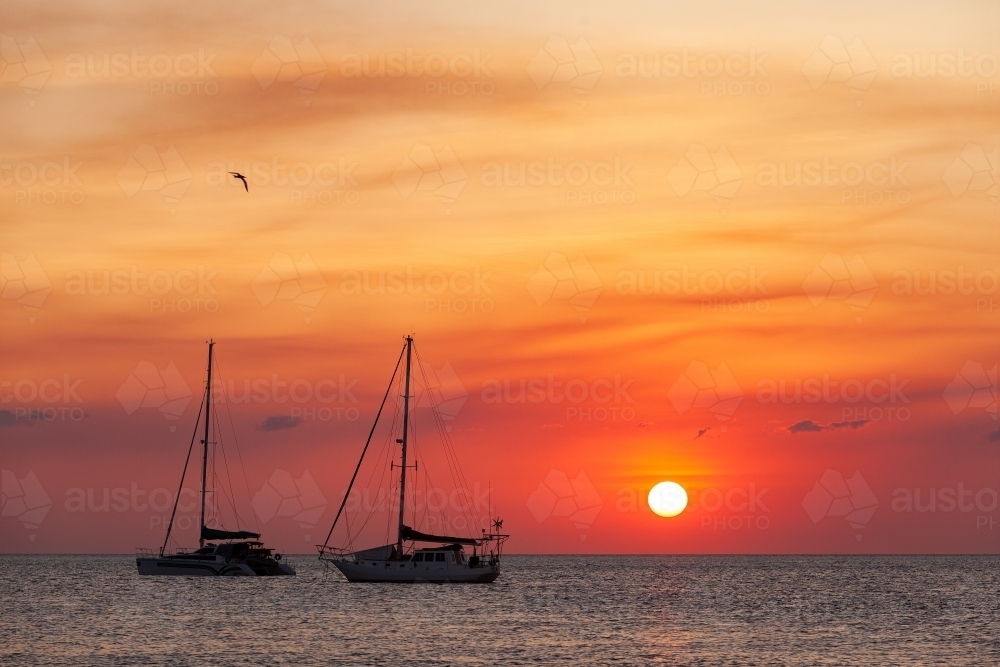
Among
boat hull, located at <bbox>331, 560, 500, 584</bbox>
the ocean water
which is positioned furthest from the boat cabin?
the ocean water

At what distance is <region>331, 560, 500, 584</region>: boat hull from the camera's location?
115 meters

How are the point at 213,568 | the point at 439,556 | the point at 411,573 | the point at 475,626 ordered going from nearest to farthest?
the point at 475,626 < the point at 411,573 < the point at 439,556 < the point at 213,568

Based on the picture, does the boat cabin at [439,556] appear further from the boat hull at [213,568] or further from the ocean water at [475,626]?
the boat hull at [213,568]

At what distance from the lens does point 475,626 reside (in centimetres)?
9100

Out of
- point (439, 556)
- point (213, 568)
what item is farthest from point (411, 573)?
point (213, 568)

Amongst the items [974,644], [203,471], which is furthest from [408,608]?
[974,644]

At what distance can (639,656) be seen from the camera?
72.7m

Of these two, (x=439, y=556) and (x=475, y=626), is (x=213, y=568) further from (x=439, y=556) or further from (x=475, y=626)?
(x=475, y=626)

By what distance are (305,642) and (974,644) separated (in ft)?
139

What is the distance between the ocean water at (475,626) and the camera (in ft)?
237

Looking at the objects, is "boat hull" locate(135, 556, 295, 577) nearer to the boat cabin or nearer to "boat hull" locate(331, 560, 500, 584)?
"boat hull" locate(331, 560, 500, 584)

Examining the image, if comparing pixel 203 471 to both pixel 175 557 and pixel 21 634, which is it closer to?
pixel 175 557

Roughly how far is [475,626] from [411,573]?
79.7ft

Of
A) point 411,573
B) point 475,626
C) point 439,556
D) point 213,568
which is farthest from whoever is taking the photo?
point 213,568
